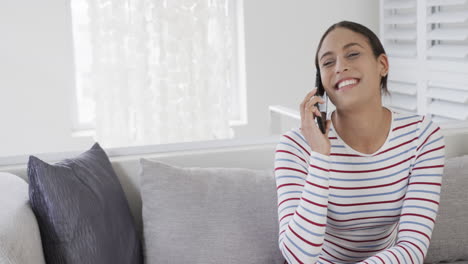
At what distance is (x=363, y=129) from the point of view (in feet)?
4.86

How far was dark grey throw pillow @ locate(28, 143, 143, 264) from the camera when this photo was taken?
136 centimetres

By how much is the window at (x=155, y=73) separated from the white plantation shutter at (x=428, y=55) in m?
1.02


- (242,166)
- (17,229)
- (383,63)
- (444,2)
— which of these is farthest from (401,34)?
(17,229)

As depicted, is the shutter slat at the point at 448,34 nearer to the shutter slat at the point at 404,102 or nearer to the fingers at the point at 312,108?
the shutter slat at the point at 404,102

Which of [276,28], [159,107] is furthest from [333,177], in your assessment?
[276,28]

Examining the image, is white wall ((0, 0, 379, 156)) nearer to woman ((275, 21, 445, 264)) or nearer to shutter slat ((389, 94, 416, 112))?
shutter slat ((389, 94, 416, 112))

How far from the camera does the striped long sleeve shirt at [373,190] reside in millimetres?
1391

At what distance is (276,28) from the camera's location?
3.97 m

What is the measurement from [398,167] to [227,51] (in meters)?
2.52

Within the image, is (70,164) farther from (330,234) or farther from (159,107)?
(159,107)

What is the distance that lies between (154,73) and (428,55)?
1.55m

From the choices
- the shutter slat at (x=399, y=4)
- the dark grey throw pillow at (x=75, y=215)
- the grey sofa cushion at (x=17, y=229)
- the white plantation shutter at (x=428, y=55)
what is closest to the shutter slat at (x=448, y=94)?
the white plantation shutter at (x=428, y=55)

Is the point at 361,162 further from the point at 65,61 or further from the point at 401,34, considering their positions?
the point at 65,61

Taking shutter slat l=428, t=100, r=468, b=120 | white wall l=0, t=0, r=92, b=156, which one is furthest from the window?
shutter slat l=428, t=100, r=468, b=120
